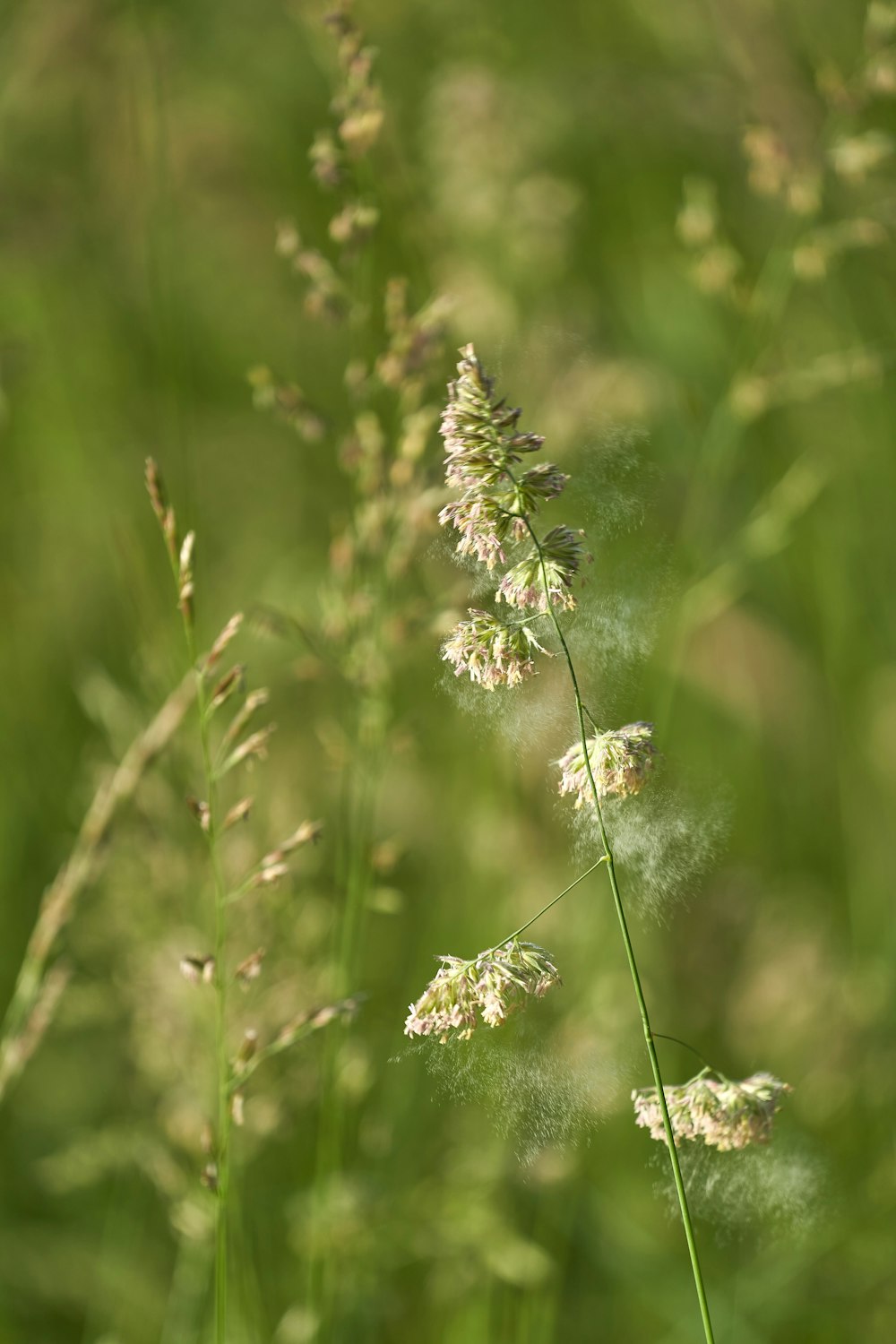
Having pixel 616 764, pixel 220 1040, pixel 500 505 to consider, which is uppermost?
pixel 500 505

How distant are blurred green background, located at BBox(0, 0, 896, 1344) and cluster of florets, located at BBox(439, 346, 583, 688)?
9 centimetres

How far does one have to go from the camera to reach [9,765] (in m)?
2.89

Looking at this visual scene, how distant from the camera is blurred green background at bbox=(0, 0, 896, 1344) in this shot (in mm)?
1729

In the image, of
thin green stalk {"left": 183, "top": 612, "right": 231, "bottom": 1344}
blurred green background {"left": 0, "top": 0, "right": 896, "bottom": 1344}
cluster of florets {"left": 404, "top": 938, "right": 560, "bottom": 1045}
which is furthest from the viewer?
blurred green background {"left": 0, "top": 0, "right": 896, "bottom": 1344}

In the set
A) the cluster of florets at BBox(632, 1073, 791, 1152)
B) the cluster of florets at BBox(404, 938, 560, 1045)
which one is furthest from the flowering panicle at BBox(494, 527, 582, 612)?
the cluster of florets at BBox(632, 1073, 791, 1152)

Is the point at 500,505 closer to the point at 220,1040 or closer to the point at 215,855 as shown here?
the point at 215,855

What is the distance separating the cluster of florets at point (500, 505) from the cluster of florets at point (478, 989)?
0.70ft

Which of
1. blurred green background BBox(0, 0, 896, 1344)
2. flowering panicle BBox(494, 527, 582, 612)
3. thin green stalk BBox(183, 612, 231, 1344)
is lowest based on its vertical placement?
thin green stalk BBox(183, 612, 231, 1344)

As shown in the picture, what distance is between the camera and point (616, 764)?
2.97ft

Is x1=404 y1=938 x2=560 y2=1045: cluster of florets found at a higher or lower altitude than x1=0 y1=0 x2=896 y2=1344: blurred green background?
lower

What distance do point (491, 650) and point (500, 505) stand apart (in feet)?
0.38

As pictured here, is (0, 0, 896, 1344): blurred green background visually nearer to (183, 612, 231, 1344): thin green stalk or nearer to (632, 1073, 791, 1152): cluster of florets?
(632, 1073, 791, 1152): cluster of florets

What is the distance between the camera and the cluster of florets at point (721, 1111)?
965mm

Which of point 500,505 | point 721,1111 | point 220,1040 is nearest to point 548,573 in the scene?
point 500,505
